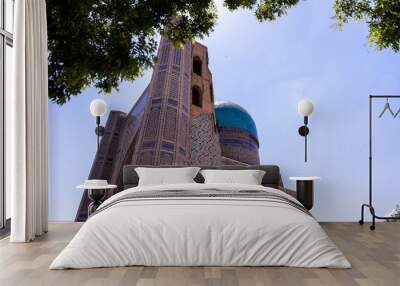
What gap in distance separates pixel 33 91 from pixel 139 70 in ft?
6.09

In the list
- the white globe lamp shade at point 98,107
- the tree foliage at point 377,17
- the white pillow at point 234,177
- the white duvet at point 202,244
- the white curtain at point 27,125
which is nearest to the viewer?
the white duvet at point 202,244

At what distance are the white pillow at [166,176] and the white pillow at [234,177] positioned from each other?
0.75 ft

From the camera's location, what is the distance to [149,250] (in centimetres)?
395

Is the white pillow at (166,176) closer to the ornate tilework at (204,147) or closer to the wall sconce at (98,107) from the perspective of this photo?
the ornate tilework at (204,147)

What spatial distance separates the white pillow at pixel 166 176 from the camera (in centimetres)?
618

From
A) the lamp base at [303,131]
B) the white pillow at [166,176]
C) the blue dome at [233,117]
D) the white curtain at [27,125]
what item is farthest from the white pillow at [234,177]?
the white curtain at [27,125]

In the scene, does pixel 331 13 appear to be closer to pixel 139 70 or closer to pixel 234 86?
pixel 234 86

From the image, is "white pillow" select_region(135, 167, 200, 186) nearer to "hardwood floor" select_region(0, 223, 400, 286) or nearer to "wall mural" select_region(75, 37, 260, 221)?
"wall mural" select_region(75, 37, 260, 221)

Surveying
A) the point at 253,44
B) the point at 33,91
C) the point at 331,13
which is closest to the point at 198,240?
the point at 33,91

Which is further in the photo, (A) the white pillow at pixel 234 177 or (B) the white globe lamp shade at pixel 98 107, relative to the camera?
(B) the white globe lamp shade at pixel 98 107

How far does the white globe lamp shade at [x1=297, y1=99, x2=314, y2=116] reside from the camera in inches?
265

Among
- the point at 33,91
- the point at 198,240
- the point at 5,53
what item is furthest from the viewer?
the point at 5,53

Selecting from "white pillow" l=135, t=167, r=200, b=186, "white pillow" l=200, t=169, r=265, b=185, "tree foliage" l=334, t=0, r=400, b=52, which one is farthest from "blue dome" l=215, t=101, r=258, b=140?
"tree foliage" l=334, t=0, r=400, b=52

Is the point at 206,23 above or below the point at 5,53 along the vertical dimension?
above
